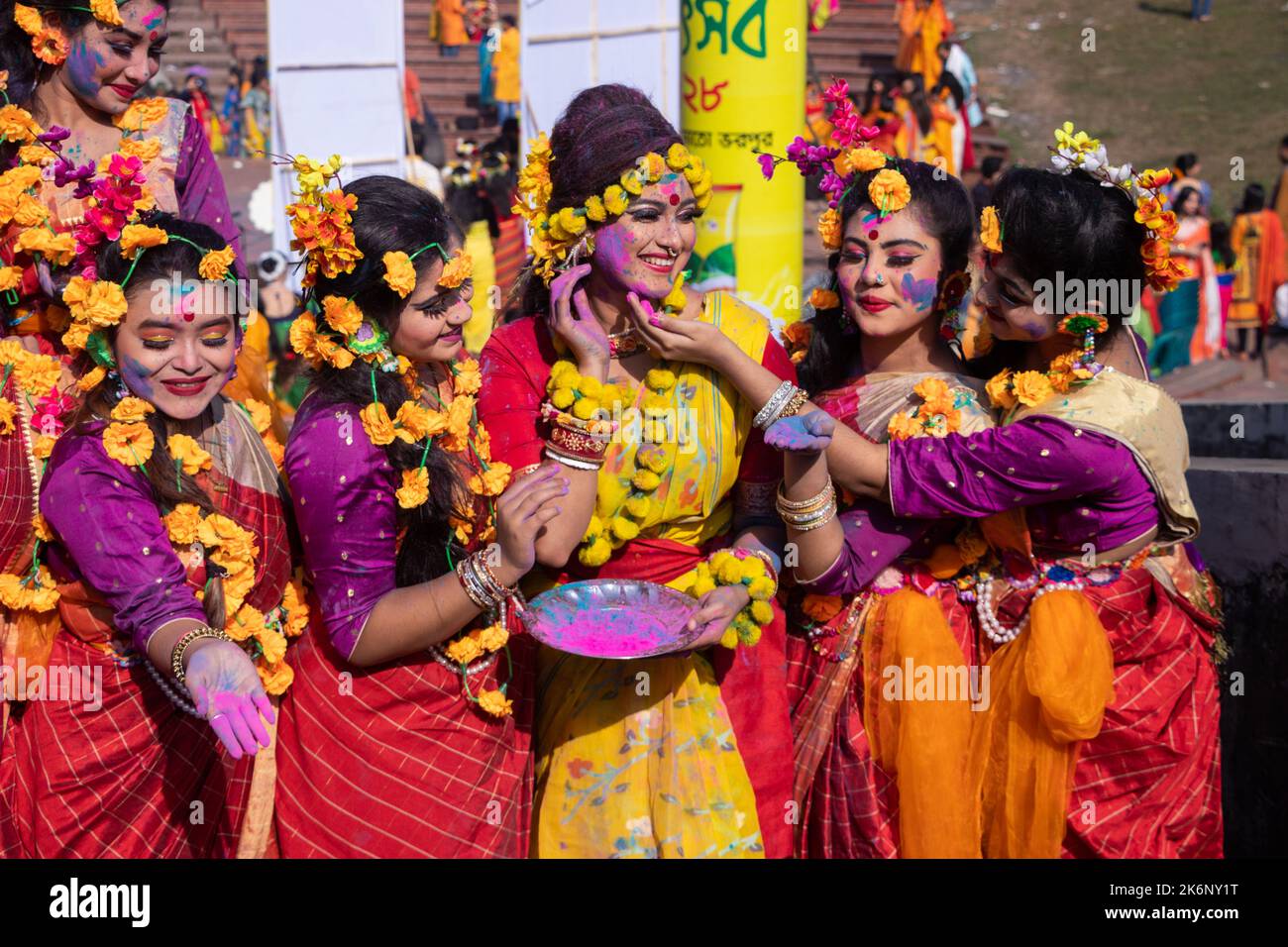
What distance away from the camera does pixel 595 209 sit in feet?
11.5

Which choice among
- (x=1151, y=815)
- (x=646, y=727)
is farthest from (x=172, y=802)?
(x=1151, y=815)

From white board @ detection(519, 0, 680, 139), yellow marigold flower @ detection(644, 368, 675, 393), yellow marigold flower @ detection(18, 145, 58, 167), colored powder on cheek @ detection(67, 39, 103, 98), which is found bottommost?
yellow marigold flower @ detection(644, 368, 675, 393)

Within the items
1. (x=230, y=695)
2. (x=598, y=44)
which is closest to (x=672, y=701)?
(x=230, y=695)

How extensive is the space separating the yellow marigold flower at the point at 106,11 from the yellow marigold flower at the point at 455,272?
50.4 inches

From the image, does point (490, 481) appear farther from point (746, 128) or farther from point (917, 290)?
point (746, 128)

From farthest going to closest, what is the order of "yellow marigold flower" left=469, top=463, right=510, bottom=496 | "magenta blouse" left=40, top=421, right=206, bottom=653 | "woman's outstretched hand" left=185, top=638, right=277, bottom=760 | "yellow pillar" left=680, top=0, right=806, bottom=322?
1. "yellow pillar" left=680, top=0, right=806, bottom=322
2. "yellow marigold flower" left=469, top=463, right=510, bottom=496
3. "magenta blouse" left=40, top=421, right=206, bottom=653
4. "woman's outstretched hand" left=185, top=638, right=277, bottom=760

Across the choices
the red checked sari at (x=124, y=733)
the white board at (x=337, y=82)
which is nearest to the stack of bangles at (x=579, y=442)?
the red checked sari at (x=124, y=733)

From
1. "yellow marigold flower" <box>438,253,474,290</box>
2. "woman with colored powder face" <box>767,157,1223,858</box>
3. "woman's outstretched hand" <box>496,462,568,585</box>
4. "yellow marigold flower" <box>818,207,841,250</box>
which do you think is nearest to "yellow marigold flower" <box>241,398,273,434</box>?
"yellow marigold flower" <box>438,253,474,290</box>

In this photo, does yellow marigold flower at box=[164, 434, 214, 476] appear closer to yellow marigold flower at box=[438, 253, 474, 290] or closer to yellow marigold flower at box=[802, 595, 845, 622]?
yellow marigold flower at box=[438, 253, 474, 290]

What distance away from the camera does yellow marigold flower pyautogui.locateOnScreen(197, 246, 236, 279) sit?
3.23 m

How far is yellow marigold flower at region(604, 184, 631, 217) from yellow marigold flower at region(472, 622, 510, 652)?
1.07 metres

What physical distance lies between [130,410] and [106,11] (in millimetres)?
1298

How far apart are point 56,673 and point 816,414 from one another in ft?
6.32
